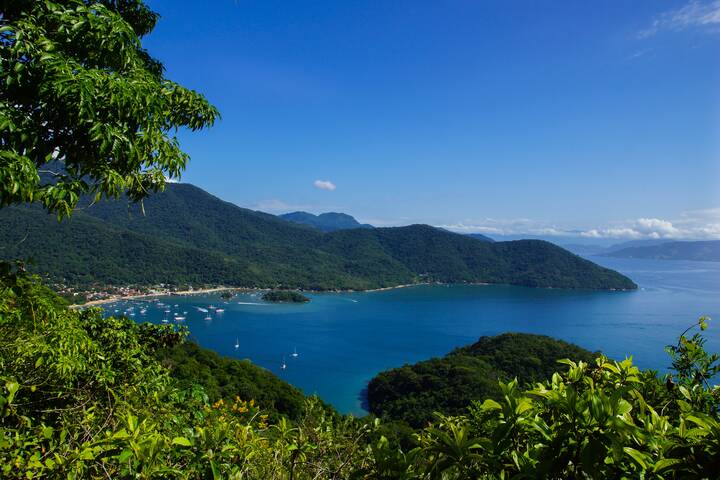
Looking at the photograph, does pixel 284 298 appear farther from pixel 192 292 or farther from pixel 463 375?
pixel 463 375

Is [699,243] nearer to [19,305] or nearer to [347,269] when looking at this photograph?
[347,269]

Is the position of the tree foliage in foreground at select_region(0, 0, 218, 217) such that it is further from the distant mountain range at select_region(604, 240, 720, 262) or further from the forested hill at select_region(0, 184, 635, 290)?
the distant mountain range at select_region(604, 240, 720, 262)

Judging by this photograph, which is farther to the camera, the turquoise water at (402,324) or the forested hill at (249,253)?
the forested hill at (249,253)

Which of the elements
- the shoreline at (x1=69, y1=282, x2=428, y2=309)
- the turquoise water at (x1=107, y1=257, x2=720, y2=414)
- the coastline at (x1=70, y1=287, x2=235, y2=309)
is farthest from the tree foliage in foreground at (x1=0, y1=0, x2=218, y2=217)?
the coastline at (x1=70, y1=287, x2=235, y2=309)

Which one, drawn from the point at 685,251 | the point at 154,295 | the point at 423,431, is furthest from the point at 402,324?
the point at 685,251

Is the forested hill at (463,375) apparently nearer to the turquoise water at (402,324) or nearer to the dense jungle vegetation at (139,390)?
the turquoise water at (402,324)

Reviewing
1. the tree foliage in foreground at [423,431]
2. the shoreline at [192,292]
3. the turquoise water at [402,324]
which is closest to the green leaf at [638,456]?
the tree foliage in foreground at [423,431]
